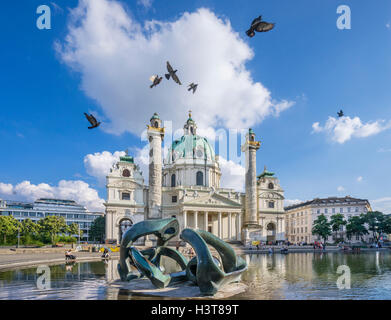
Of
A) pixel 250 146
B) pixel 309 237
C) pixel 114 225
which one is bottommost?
pixel 309 237

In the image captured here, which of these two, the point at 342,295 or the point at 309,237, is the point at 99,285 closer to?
the point at 342,295

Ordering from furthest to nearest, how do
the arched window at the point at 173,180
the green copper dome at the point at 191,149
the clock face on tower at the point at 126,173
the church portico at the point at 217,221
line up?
the arched window at the point at 173,180
the green copper dome at the point at 191,149
the clock face on tower at the point at 126,173
the church portico at the point at 217,221

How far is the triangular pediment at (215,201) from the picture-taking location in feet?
204

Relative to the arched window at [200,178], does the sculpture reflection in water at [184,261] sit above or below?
below

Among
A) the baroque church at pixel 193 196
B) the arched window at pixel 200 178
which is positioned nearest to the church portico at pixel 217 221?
the baroque church at pixel 193 196

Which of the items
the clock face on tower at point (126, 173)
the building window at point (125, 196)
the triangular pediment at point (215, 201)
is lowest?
the triangular pediment at point (215, 201)

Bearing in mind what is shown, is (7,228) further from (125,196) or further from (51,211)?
(51,211)

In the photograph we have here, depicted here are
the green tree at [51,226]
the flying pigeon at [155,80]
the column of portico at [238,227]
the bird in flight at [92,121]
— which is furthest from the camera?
the column of portico at [238,227]

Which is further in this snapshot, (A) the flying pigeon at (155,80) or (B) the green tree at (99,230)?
(B) the green tree at (99,230)

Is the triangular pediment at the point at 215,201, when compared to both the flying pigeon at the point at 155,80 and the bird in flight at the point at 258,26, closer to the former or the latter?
the flying pigeon at the point at 155,80

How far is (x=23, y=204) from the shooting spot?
→ 399 feet

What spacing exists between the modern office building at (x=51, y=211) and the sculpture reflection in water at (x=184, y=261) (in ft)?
361
